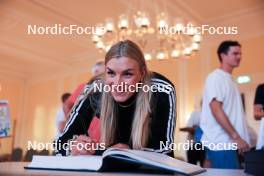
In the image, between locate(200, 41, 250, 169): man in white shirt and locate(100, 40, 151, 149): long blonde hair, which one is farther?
locate(200, 41, 250, 169): man in white shirt

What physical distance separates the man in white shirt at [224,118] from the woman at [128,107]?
57 centimetres

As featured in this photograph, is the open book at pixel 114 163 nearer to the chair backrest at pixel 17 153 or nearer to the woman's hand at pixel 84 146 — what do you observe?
the woman's hand at pixel 84 146

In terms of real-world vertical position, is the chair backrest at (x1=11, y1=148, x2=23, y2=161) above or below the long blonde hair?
below

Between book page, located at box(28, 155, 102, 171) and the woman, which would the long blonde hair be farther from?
book page, located at box(28, 155, 102, 171)

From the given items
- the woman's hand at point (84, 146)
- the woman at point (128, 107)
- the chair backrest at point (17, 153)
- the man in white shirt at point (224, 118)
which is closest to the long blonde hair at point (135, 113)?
the woman at point (128, 107)

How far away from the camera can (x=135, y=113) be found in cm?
96

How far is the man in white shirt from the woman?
0.57 metres

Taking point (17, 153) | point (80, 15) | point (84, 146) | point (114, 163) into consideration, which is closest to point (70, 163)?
point (114, 163)

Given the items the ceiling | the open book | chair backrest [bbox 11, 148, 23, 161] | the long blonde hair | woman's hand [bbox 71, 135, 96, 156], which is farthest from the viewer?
chair backrest [bbox 11, 148, 23, 161]

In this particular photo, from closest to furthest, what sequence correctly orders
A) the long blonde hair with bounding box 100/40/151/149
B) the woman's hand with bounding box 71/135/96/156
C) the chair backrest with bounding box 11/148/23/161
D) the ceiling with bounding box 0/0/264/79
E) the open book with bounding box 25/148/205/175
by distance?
the open book with bounding box 25/148/205/175
the woman's hand with bounding box 71/135/96/156
the long blonde hair with bounding box 100/40/151/149
the ceiling with bounding box 0/0/264/79
the chair backrest with bounding box 11/148/23/161

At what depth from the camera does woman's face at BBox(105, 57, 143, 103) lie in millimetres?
877

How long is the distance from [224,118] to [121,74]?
2.57ft

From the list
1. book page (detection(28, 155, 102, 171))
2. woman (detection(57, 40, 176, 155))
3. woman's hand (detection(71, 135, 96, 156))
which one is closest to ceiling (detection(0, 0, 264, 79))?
woman (detection(57, 40, 176, 155))

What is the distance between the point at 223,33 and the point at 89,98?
11.2ft
